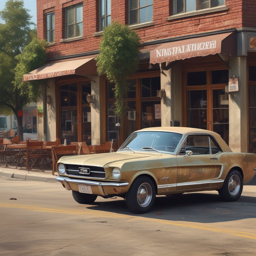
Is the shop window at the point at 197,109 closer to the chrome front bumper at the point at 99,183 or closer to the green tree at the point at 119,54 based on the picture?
the green tree at the point at 119,54

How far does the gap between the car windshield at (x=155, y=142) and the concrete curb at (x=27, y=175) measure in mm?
5171

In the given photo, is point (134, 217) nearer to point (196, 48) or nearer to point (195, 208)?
point (195, 208)

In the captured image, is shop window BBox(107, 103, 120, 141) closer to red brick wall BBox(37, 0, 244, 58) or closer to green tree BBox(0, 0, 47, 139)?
red brick wall BBox(37, 0, 244, 58)

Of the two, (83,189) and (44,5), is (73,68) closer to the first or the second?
(44,5)

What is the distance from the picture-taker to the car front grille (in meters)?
7.89

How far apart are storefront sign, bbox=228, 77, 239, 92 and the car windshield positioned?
5844 mm

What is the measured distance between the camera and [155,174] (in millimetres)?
8039

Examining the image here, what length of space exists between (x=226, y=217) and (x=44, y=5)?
1753cm

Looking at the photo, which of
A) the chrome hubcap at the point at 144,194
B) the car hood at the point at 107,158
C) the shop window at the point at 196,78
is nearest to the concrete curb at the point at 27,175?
the car hood at the point at 107,158

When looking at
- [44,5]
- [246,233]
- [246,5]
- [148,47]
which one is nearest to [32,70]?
[44,5]

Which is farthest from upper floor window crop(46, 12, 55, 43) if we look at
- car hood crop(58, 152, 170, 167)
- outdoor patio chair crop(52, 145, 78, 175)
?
car hood crop(58, 152, 170, 167)

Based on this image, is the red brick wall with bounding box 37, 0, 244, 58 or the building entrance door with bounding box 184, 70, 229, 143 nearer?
the red brick wall with bounding box 37, 0, 244, 58

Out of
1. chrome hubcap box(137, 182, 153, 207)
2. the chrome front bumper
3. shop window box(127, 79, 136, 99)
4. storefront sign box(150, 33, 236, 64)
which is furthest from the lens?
shop window box(127, 79, 136, 99)

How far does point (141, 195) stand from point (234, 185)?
8.66 ft
